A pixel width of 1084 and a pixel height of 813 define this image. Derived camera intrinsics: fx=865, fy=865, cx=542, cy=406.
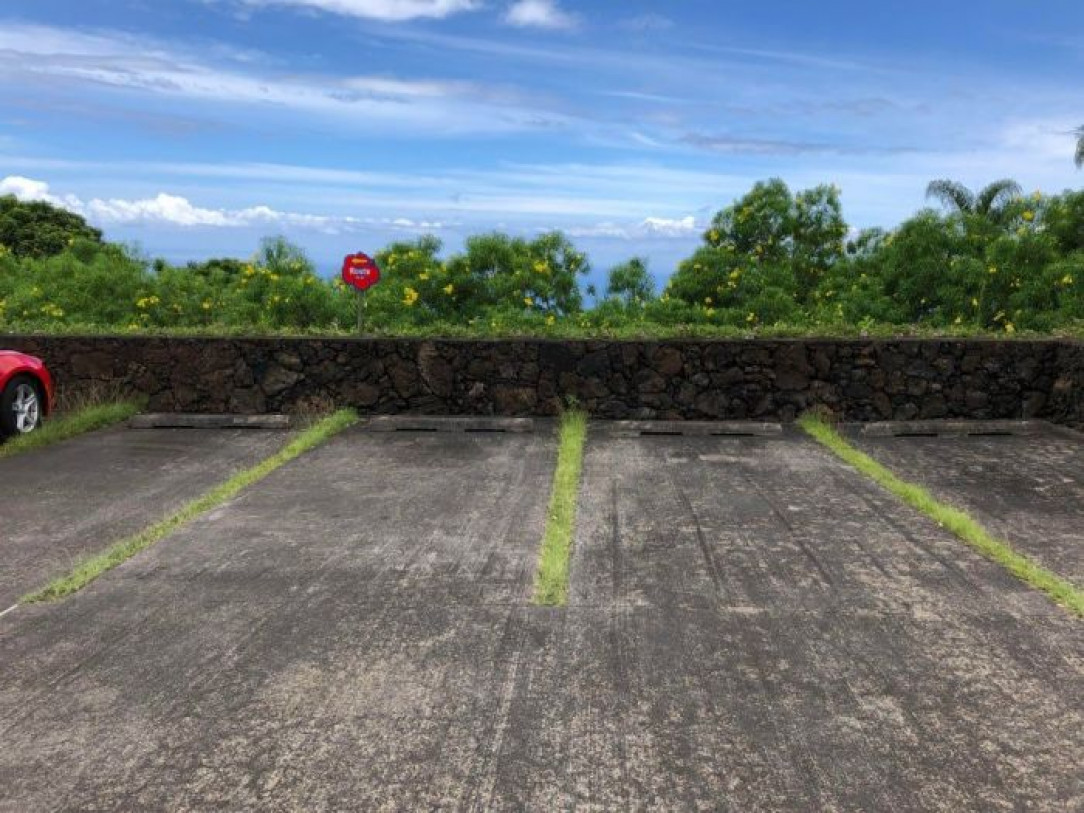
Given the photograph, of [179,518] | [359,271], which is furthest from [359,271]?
[179,518]

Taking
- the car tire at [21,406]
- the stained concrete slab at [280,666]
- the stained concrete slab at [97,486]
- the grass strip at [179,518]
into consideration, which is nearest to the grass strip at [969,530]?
the stained concrete slab at [280,666]

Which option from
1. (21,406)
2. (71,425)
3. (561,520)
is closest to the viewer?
(561,520)

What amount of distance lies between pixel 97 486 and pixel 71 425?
2.46 meters

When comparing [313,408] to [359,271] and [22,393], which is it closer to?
[359,271]

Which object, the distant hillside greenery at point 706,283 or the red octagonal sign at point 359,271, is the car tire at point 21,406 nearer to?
the red octagonal sign at point 359,271

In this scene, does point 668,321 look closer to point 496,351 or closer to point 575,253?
point 575,253

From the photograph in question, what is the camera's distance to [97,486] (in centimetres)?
666

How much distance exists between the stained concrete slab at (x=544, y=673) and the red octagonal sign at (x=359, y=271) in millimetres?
4657

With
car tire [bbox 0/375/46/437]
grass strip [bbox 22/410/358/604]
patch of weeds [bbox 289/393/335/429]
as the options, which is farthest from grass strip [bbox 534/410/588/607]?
car tire [bbox 0/375/46/437]

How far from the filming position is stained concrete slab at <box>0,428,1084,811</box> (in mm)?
2793

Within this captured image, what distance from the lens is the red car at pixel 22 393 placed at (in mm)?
8039

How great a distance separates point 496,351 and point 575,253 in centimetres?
649

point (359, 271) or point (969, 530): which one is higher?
point (359, 271)

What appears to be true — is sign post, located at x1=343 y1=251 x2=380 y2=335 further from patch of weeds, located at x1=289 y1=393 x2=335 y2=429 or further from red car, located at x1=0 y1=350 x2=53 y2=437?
red car, located at x1=0 y1=350 x2=53 y2=437
